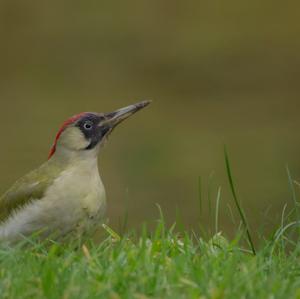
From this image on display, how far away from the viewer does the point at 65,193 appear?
6070mm

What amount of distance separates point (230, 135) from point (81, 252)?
24.1ft

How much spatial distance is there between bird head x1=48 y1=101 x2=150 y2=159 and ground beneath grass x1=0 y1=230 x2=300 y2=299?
0.94 m

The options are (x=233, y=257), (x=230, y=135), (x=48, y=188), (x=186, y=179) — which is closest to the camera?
(x=233, y=257)

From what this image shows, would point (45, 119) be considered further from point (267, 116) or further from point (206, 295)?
point (206, 295)

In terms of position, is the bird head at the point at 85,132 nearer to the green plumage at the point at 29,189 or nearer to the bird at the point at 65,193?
the bird at the point at 65,193

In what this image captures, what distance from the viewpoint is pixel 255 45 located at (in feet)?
49.3

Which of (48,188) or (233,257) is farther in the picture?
(48,188)

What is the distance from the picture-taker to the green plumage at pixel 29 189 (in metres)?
6.15

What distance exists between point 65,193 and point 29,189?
0.21 meters

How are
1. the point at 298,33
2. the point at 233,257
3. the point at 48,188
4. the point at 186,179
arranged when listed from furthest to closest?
1. the point at 298,33
2. the point at 186,179
3. the point at 48,188
4. the point at 233,257

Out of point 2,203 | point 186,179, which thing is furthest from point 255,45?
point 2,203

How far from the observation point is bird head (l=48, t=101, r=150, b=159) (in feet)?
21.2

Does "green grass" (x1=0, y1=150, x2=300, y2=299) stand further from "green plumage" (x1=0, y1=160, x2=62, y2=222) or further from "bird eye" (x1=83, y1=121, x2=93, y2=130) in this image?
"bird eye" (x1=83, y1=121, x2=93, y2=130)

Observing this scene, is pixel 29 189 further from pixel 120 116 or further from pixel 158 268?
pixel 158 268
